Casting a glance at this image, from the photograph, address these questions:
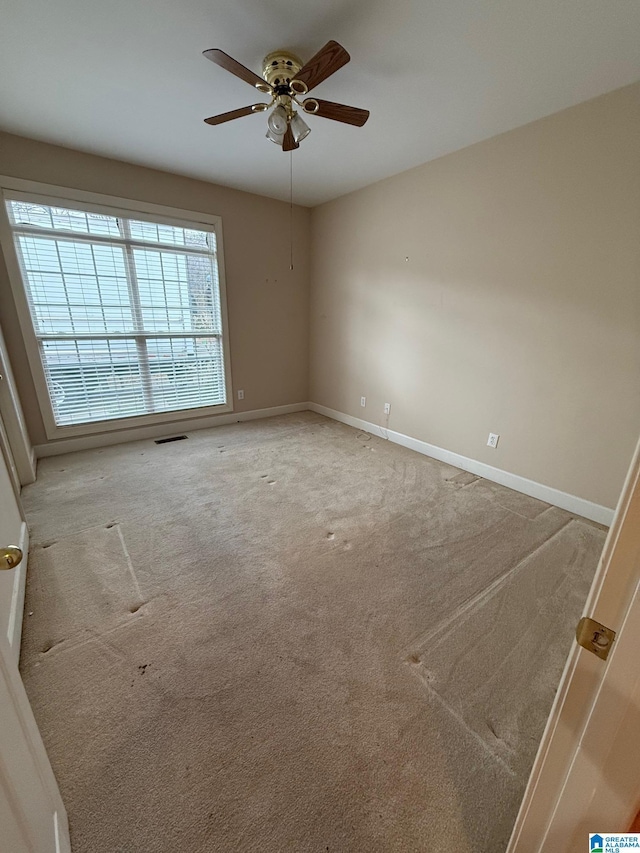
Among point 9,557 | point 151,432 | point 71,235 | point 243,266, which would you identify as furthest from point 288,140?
point 151,432

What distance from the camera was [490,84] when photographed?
193 cm

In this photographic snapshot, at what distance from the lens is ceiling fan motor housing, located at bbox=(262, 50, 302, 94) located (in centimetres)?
178

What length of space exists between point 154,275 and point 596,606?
4.04 metres

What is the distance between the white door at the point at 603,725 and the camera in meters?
0.46

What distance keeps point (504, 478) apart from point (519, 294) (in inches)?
57.3

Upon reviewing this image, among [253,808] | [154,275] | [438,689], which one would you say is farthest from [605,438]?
[154,275]

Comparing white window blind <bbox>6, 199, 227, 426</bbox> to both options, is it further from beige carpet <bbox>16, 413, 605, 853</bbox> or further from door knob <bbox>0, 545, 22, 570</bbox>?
door knob <bbox>0, 545, 22, 570</bbox>

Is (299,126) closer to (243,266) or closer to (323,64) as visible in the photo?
(323,64)

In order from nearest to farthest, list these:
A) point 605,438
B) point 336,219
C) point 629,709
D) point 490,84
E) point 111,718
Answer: point 629,709
point 111,718
point 490,84
point 605,438
point 336,219

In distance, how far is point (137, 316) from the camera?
135 inches

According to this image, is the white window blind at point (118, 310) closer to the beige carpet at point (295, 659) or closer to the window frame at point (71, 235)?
the window frame at point (71, 235)

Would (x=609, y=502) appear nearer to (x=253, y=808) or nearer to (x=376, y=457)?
(x=376, y=457)

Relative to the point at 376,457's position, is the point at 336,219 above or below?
above

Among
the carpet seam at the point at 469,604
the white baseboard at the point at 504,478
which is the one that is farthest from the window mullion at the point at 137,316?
the carpet seam at the point at 469,604
